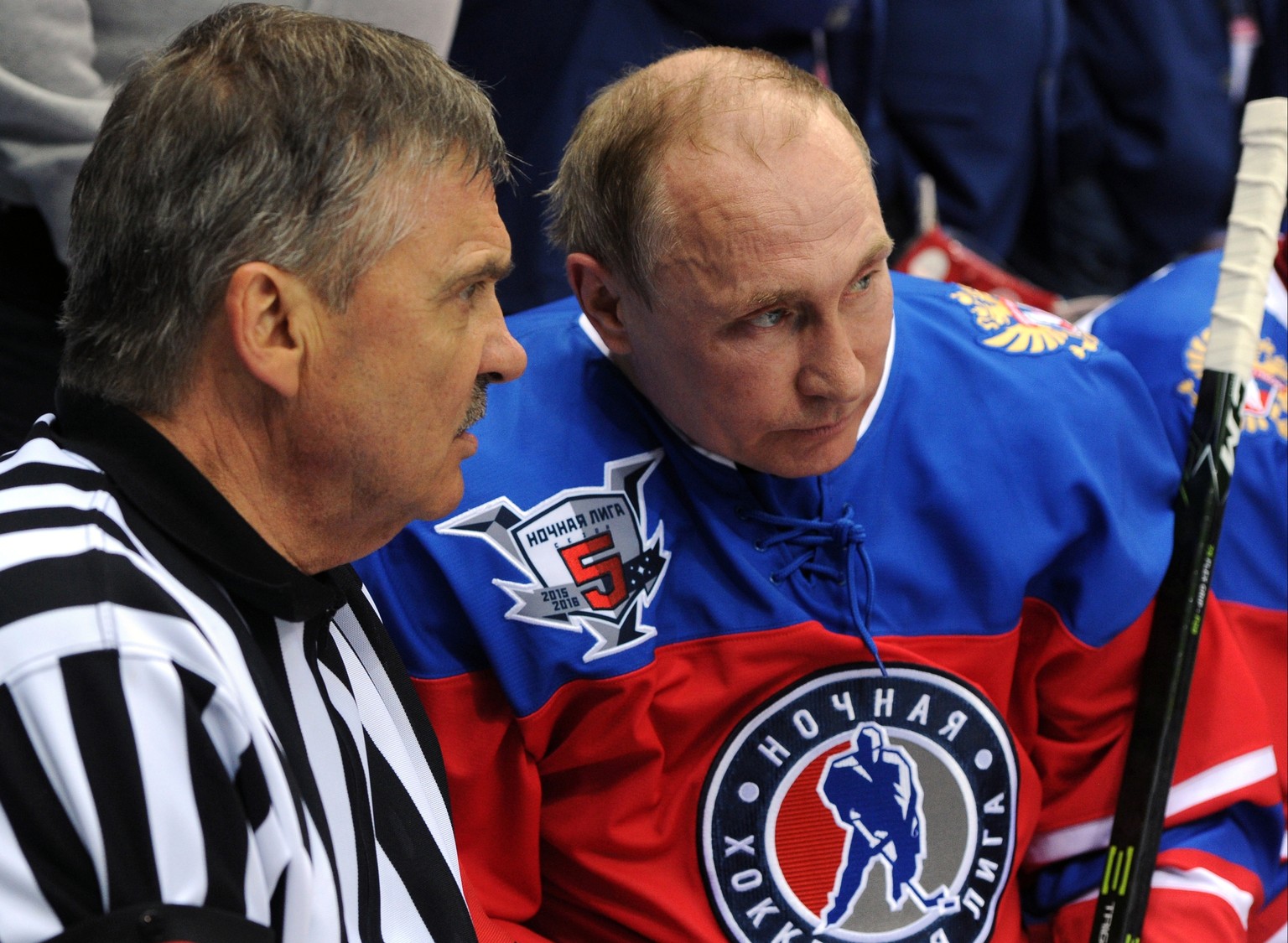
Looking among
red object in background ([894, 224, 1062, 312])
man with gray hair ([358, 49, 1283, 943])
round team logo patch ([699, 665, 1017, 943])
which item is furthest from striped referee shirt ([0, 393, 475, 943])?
red object in background ([894, 224, 1062, 312])

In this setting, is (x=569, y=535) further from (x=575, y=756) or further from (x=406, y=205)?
(x=406, y=205)

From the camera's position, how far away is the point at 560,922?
4.52ft

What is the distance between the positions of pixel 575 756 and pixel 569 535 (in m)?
0.20

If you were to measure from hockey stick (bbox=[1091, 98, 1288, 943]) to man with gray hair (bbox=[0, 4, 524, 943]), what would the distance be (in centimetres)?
75

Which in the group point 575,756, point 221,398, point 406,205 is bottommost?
point 575,756

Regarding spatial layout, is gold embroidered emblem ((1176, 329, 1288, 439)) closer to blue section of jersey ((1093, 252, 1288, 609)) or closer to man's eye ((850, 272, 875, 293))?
blue section of jersey ((1093, 252, 1288, 609))

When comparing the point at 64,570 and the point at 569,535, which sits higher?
the point at 64,570

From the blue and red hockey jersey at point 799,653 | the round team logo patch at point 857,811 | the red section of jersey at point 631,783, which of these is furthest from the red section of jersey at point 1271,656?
the round team logo patch at point 857,811

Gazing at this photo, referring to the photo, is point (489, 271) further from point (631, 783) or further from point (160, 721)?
point (631, 783)

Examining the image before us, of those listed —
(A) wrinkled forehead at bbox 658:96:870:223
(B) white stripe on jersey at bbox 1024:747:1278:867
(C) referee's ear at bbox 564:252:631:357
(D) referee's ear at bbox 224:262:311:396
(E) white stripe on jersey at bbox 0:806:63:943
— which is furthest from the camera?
(B) white stripe on jersey at bbox 1024:747:1278:867

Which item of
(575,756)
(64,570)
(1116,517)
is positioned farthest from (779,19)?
(64,570)

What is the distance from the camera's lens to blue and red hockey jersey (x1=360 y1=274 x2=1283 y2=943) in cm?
129

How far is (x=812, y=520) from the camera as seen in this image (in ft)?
4.50

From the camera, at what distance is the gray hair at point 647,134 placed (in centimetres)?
123
